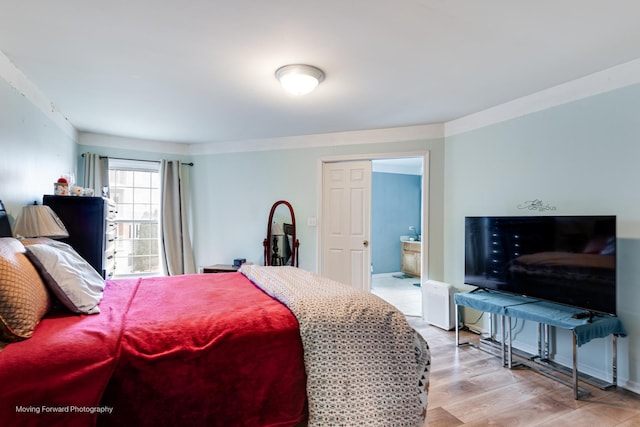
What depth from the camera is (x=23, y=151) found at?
2693 mm

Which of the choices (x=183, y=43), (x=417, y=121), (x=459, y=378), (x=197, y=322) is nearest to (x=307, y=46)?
(x=183, y=43)

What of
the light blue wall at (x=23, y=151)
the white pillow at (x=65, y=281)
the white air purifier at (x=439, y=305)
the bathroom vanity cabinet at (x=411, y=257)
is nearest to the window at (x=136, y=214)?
the light blue wall at (x=23, y=151)

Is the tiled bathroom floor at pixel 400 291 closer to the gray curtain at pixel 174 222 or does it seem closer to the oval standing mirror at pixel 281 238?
the oval standing mirror at pixel 281 238

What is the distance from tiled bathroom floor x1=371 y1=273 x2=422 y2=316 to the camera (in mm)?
4694

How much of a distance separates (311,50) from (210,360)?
1.95 m

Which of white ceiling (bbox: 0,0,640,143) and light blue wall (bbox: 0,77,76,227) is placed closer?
white ceiling (bbox: 0,0,640,143)

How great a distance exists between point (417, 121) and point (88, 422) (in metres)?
3.76

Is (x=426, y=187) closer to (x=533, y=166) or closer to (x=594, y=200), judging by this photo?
(x=533, y=166)

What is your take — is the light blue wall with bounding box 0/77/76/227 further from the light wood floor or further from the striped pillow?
the light wood floor

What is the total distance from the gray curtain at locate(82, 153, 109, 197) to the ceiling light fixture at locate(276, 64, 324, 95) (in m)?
3.13

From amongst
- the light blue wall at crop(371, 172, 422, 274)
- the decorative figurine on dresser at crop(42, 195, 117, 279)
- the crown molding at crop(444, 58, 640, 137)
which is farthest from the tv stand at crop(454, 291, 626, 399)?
the light blue wall at crop(371, 172, 422, 274)

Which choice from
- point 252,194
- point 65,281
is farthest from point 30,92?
point 252,194

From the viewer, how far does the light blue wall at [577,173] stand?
245 cm

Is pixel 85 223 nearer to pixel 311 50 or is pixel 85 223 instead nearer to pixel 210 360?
pixel 210 360
